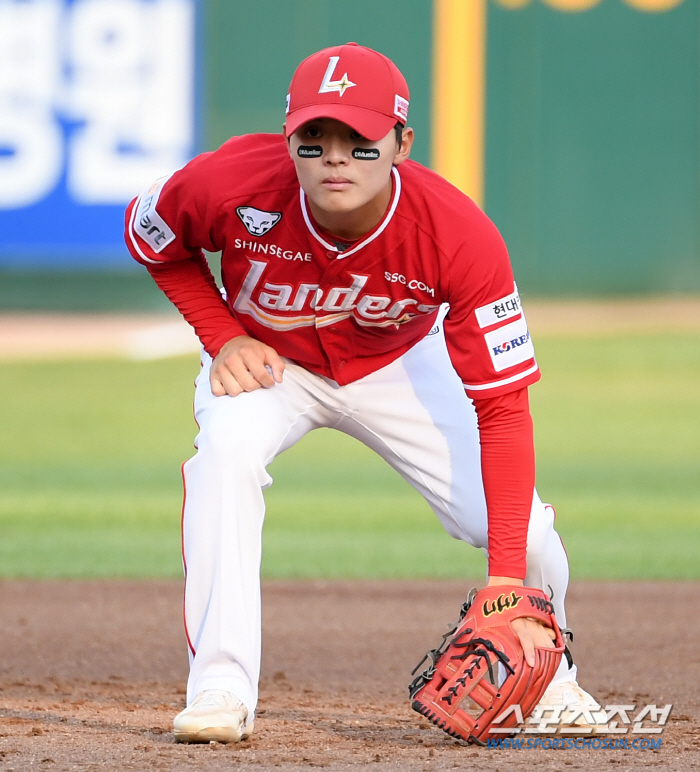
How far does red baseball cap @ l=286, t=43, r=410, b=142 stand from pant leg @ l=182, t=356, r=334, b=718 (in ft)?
2.14

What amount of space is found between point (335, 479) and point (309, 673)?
4197mm

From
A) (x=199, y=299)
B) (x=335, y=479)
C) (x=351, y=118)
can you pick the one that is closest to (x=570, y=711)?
(x=199, y=299)

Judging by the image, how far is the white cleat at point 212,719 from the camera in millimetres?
2432

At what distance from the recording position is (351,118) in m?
2.39

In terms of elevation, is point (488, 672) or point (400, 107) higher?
point (400, 107)

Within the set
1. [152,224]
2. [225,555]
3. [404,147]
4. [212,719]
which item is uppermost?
[404,147]

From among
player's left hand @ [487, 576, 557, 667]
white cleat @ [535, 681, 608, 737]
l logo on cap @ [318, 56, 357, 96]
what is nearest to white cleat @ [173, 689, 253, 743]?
player's left hand @ [487, 576, 557, 667]

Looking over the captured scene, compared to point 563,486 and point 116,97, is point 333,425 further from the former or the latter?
point 116,97

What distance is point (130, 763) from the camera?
90.1 inches

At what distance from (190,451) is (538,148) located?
650 cm

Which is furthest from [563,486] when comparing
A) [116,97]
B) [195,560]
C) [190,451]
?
[116,97]

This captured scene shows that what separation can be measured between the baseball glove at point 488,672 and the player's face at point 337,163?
2.77 feet

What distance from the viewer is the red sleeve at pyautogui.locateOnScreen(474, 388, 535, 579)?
2.56m

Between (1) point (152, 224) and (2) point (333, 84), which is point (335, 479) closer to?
(1) point (152, 224)
